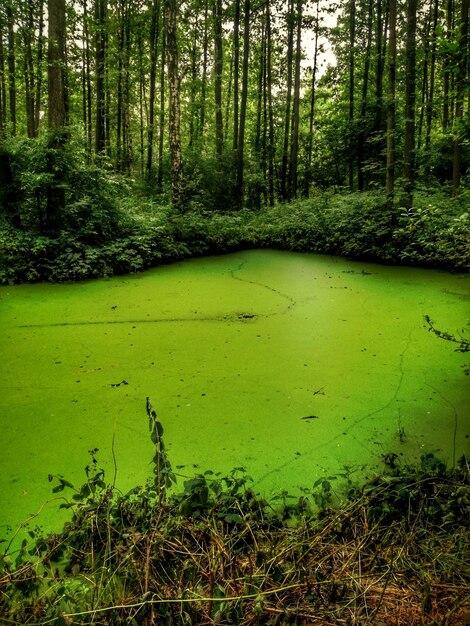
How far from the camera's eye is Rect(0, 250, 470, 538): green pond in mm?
2025

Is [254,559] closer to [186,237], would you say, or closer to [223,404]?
[223,404]

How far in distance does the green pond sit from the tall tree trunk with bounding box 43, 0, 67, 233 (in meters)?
1.56

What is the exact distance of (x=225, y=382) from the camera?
280 cm

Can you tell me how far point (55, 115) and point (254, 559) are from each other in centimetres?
661

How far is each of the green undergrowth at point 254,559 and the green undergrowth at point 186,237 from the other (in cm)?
331

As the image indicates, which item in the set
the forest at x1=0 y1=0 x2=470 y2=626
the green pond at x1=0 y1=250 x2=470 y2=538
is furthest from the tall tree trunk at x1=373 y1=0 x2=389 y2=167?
the green pond at x1=0 y1=250 x2=470 y2=538

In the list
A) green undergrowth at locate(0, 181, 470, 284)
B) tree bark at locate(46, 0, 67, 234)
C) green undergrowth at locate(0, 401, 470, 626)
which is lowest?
green undergrowth at locate(0, 401, 470, 626)

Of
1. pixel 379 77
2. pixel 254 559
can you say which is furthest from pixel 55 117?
pixel 379 77

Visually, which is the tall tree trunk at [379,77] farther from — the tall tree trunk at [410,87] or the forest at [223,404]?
the forest at [223,404]

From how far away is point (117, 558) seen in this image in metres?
1.30

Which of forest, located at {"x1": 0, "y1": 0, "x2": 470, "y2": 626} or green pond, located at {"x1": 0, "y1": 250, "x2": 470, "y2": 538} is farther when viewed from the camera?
green pond, located at {"x1": 0, "y1": 250, "x2": 470, "y2": 538}

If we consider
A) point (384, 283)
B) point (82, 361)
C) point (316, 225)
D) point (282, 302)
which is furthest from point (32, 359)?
point (316, 225)

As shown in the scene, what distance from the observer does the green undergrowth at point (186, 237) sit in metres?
5.64

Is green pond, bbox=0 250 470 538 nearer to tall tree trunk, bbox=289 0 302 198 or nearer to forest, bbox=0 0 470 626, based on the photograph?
forest, bbox=0 0 470 626
